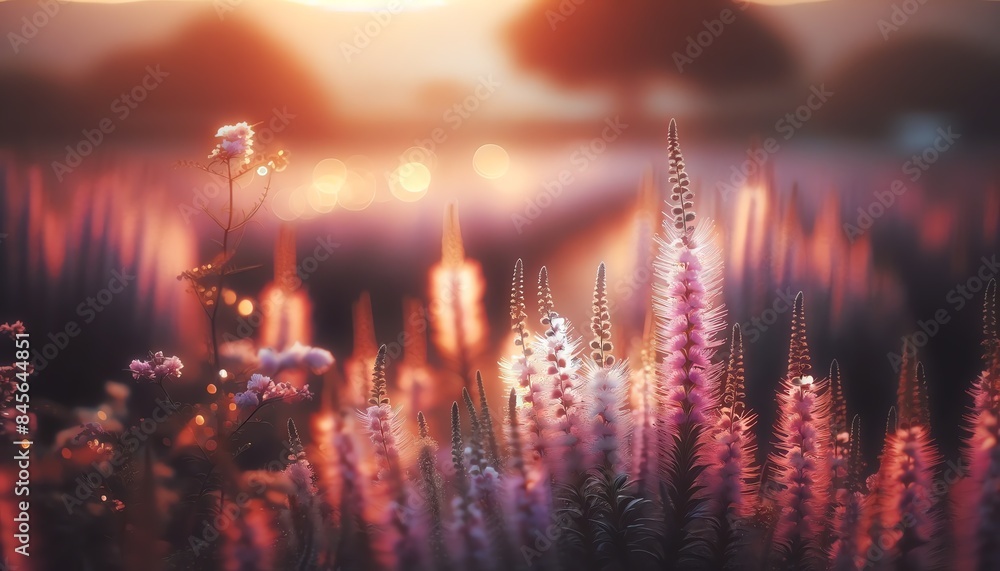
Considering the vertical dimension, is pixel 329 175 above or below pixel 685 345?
above

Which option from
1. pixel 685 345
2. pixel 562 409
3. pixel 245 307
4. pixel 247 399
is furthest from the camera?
pixel 245 307

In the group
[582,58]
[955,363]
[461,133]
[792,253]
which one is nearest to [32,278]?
[461,133]

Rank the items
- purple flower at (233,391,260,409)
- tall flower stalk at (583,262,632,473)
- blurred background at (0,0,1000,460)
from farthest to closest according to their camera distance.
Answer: blurred background at (0,0,1000,460) → purple flower at (233,391,260,409) → tall flower stalk at (583,262,632,473)

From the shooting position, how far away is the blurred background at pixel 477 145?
8.21 feet

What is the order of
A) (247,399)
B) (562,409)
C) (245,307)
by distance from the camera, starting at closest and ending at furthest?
(562,409) → (247,399) → (245,307)

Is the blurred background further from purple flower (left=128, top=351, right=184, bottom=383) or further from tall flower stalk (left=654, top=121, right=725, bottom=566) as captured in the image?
tall flower stalk (left=654, top=121, right=725, bottom=566)

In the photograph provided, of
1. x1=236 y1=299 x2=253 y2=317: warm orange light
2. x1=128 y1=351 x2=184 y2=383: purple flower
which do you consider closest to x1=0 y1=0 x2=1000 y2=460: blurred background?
x1=236 y1=299 x2=253 y2=317: warm orange light

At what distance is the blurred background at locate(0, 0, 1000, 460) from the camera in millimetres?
2504

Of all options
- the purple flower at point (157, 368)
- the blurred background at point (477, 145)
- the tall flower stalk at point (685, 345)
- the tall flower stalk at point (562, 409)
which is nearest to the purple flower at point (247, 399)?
the purple flower at point (157, 368)

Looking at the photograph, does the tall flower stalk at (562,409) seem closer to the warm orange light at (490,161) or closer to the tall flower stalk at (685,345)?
the tall flower stalk at (685,345)

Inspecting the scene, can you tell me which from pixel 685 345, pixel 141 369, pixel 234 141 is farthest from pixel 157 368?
pixel 685 345

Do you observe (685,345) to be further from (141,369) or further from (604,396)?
(141,369)

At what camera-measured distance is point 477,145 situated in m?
2.58

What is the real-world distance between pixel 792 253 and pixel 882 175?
47cm
